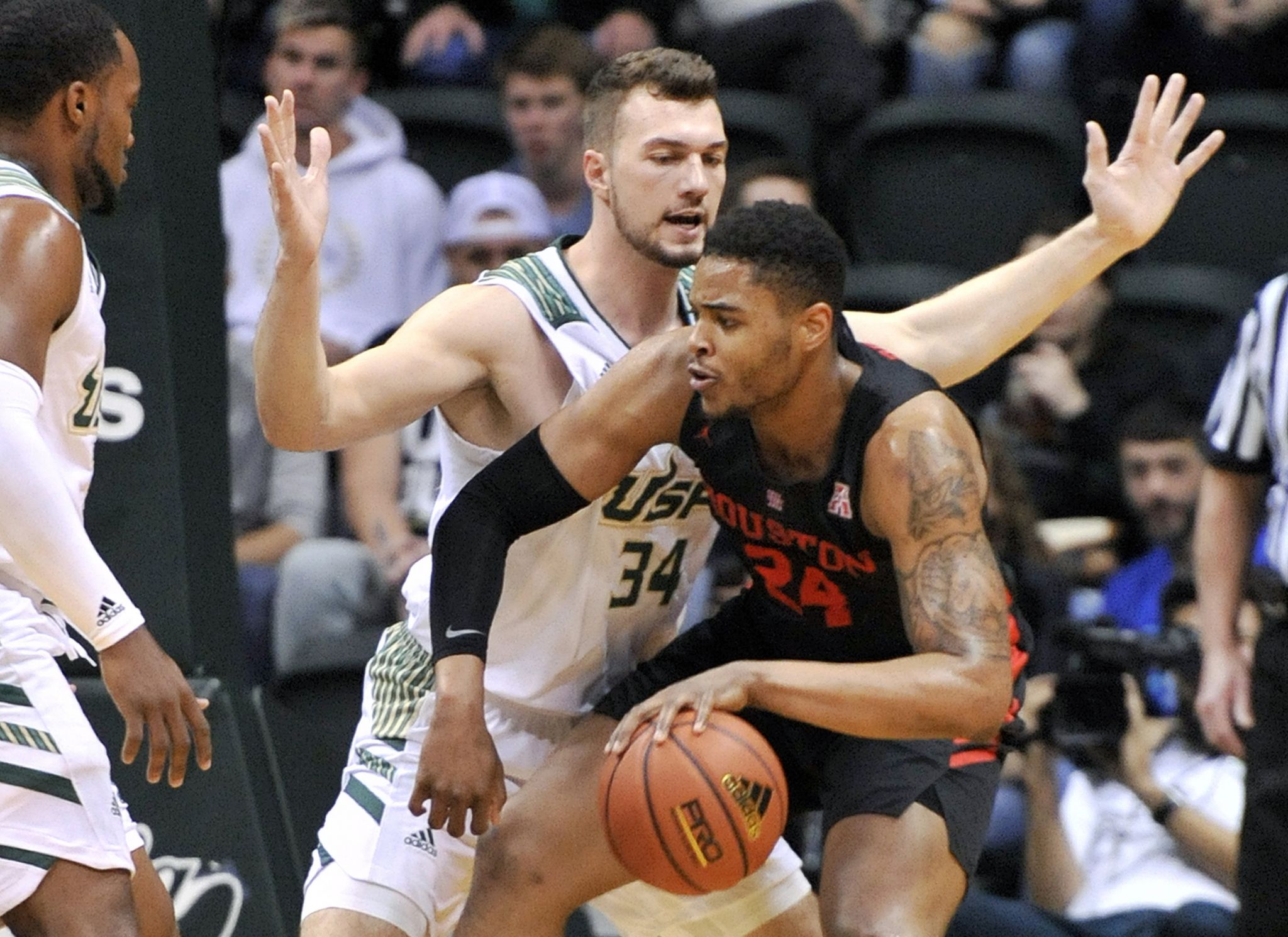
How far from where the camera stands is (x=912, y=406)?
13.1ft

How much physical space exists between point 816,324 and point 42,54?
1471 millimetres

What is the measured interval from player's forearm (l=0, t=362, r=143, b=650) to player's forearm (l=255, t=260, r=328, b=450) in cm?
52

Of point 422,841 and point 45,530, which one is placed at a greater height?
point 45,530

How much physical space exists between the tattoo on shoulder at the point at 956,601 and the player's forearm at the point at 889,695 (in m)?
0.03

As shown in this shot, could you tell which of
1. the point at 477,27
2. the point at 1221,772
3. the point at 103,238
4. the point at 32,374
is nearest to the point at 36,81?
the point at 32,374

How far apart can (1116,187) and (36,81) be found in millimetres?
2195

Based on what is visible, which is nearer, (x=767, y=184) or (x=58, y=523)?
(x=58, y=523)

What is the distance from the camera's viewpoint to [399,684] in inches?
178

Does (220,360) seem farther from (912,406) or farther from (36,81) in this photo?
(912,406)

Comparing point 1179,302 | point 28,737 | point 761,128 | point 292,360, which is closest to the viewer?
point 28,737

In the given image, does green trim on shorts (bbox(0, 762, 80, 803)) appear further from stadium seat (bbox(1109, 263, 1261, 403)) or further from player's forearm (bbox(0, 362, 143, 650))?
stadium seat (bbox(1109, 263, 1261, 403))

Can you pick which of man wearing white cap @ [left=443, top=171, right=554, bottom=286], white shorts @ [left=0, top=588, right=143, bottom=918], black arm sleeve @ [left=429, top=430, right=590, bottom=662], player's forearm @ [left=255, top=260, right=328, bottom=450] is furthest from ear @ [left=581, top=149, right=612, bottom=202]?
man wearing white cap @ [left=443, top=171, right=554, bottom=286]

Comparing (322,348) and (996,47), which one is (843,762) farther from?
(996,47)

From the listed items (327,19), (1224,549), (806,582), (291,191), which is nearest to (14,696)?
(291,191)
